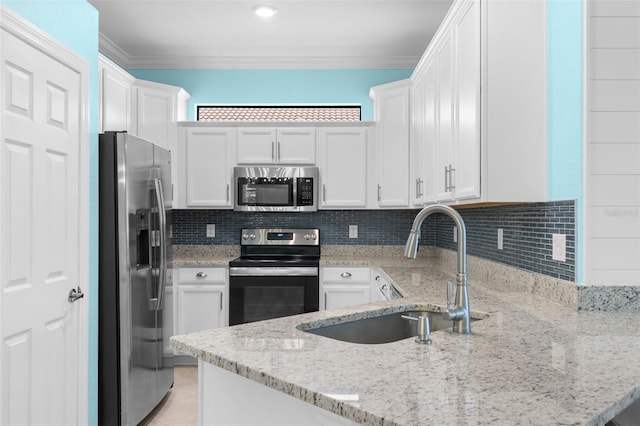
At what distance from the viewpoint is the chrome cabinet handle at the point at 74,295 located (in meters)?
2.14

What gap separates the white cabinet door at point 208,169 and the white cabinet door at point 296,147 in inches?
16.6

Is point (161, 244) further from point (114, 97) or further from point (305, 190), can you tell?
point (305, 190)

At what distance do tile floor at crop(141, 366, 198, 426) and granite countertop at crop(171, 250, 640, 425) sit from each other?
1733 millimetres

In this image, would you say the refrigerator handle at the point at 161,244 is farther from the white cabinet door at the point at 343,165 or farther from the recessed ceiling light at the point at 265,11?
the white cabinet door at the point at 343,165

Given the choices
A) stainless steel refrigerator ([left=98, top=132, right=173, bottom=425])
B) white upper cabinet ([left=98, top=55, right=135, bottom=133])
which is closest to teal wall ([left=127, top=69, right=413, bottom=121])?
white upper cabinet ([left=98, top=55, right=135, bottom=133])

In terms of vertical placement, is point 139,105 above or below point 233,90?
below

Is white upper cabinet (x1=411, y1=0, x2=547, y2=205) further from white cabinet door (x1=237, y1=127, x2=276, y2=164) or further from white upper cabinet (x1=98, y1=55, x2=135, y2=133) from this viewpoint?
white upper cabinet (x1=98, y1=55, x2=135, y2=133)

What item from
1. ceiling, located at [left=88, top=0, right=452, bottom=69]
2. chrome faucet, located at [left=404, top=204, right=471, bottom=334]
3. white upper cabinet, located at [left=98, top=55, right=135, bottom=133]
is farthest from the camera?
ceiling, located at [left=88, top=0, right=452, bottom=69]

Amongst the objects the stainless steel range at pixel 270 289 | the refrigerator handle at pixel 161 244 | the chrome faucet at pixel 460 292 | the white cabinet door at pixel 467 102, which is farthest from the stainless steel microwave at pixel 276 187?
the chrome faucet at pixel 460 292

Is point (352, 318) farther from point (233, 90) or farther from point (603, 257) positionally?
point (233, 90)

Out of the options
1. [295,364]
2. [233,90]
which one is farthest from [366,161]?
[295,364]

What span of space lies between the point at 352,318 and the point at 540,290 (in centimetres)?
98

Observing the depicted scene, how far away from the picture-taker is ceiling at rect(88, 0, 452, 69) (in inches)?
127

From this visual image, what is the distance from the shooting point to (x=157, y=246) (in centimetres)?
289
